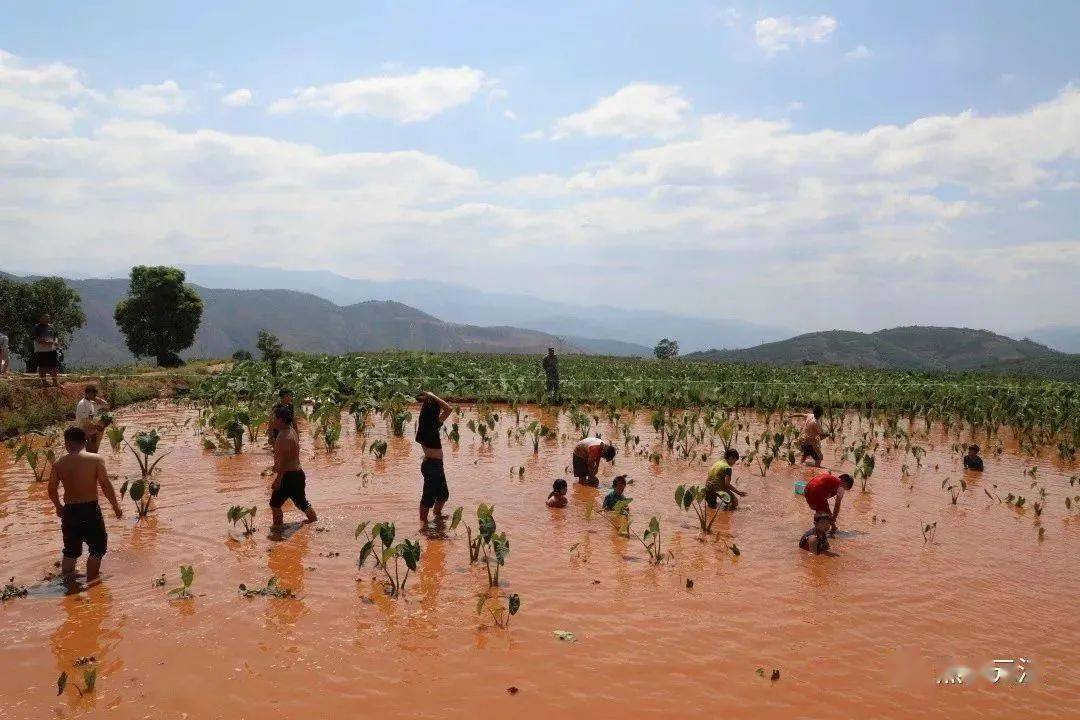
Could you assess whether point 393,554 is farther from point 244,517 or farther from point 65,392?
point 65,392

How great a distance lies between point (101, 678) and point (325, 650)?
1.58 meters

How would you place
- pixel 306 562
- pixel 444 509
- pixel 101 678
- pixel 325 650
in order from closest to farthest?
pixel 101 678
pixel 325 650
pixel 306 562
pixel 444 509

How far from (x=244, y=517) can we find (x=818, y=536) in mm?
7168

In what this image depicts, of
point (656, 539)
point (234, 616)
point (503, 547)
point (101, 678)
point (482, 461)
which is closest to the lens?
point (101, 678)

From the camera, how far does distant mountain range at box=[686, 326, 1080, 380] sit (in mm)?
105438

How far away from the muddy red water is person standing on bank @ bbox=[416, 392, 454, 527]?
0.42m

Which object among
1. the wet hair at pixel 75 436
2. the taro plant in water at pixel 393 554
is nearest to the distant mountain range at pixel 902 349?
the taro plant in water at pixel 393 554

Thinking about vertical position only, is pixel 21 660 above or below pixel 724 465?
below

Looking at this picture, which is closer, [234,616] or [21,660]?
[21,660]

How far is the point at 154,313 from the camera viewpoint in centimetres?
4041

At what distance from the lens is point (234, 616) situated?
6.20m

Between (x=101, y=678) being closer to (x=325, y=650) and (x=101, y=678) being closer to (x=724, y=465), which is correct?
(x=325, y=650)

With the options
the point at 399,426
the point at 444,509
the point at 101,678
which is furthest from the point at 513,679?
the point at 399,426

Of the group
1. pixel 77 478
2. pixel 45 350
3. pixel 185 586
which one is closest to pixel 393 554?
pixel 185 586
